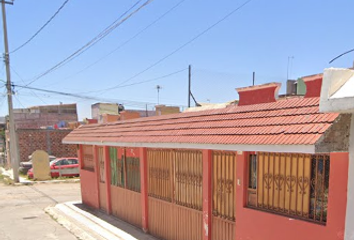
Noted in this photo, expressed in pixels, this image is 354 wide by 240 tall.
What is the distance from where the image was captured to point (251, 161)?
4.20 m

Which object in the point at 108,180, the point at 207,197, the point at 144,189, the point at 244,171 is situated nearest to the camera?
the point at 244,171

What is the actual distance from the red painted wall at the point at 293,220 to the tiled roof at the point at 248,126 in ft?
1.54

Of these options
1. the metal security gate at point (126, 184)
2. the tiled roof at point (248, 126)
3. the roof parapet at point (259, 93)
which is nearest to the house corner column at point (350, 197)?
the tiled roof at point (248, 126)

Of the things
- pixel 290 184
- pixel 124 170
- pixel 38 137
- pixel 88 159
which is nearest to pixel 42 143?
pixel 38 137

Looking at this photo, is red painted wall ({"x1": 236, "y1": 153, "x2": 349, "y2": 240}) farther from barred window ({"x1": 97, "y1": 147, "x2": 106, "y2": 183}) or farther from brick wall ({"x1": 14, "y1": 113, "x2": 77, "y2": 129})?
brick wall ({"x1": 14, "y1": 113, "x2": 77, "y2": 129})

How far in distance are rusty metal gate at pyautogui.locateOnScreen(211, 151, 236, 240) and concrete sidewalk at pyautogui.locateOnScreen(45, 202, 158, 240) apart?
226 centimetres

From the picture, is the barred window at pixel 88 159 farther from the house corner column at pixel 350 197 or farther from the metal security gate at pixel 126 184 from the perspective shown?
the house corner column at pixel 350 197

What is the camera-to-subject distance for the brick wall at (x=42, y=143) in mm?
20325

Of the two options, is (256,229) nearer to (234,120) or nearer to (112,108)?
(234,120)

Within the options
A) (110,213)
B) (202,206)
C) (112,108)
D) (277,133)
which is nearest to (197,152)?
(202,206)

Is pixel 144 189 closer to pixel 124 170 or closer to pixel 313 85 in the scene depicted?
pixel 124 170

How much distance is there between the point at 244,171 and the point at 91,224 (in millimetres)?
5585

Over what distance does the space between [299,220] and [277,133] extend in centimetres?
122

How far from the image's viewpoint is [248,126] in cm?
394
